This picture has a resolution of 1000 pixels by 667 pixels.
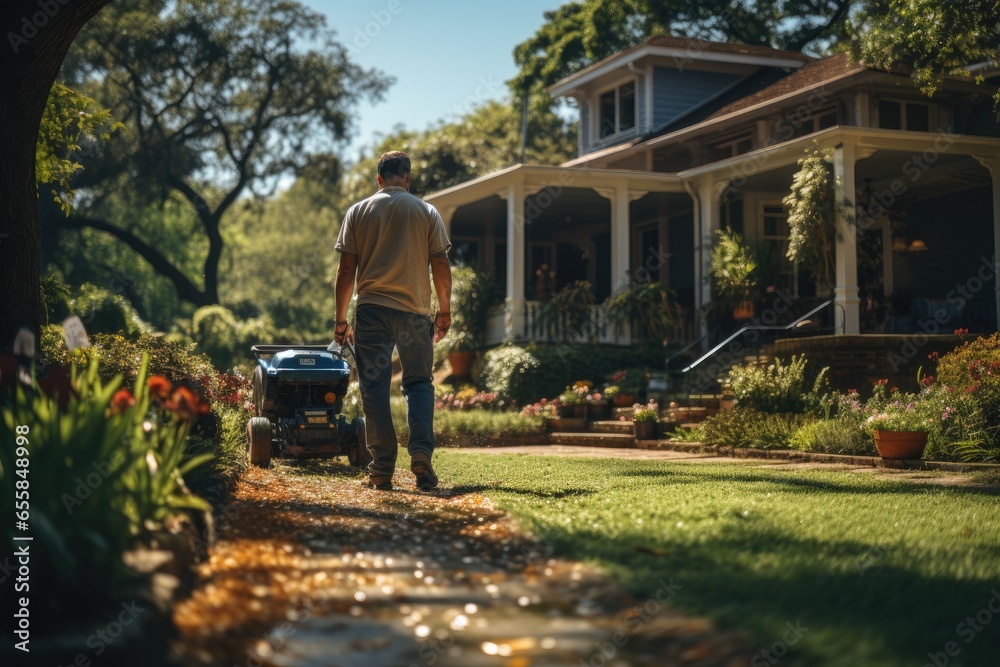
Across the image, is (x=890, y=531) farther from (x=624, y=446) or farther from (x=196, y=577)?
(x=624, y=446)

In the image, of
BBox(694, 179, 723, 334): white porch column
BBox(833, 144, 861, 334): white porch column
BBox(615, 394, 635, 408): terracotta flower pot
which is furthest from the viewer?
BBox(694, 179, 723, 334): white porch column

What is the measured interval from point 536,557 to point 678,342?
14.9 meters

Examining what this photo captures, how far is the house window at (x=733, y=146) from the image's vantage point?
70.3 feet

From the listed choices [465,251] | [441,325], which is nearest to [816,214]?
[441,325]

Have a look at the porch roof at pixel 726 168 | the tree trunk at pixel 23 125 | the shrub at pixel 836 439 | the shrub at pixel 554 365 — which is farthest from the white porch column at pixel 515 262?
the tree trunk at pixel 23 125

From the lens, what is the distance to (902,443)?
9.49m

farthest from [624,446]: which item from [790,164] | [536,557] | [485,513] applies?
[536,557]

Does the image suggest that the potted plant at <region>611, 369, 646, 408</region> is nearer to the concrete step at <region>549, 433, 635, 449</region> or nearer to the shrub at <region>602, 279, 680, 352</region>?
the concrete step at <region>549, 433, 635, 449</region>

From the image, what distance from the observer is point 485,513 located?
571 cm

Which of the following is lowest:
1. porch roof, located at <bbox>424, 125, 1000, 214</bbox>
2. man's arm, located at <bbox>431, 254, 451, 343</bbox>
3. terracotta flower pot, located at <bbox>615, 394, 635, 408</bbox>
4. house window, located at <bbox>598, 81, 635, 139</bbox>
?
terracotta flower pot, located at <bbox>615, 394, 635, 408</bbox>

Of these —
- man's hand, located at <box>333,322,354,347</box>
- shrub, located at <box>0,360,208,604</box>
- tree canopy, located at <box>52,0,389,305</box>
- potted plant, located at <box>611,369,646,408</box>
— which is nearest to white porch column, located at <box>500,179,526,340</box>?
potted plant, located at <box>611,369,646,408</box>

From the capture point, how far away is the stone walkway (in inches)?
121

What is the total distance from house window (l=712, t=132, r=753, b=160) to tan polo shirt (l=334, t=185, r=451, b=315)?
51.3 feet

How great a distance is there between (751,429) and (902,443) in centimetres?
239
